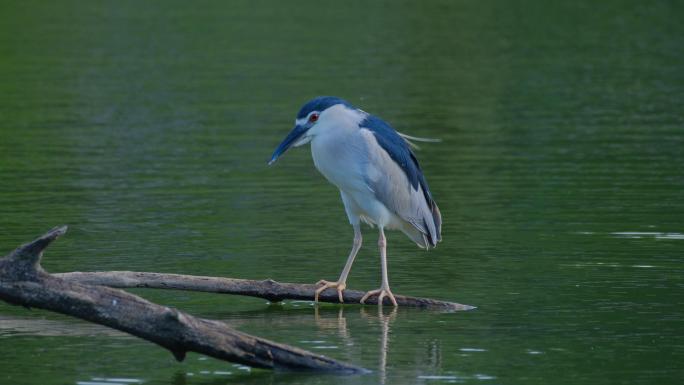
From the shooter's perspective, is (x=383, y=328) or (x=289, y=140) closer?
(x=383, y=328)

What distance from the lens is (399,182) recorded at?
39.9ft

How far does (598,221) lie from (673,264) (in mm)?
2147

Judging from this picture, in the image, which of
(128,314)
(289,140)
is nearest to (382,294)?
(289,140)

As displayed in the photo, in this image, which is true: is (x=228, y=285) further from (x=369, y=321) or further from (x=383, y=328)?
(x=383, y=328)

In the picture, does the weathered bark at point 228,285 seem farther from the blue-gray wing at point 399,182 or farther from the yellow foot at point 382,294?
the blue-gray wing at point 399,182

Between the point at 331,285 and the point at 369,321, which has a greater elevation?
the point at 331,285

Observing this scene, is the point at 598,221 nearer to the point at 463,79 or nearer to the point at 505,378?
the point at 505,378

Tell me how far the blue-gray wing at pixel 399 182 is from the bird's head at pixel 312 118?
1.11ft

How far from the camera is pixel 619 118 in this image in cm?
2323

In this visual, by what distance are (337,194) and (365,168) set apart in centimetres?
566

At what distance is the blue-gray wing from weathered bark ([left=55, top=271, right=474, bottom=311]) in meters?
0.78

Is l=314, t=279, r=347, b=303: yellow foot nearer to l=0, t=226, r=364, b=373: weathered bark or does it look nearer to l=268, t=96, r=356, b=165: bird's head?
l=268, t=96, r=356, b=165: bird's head

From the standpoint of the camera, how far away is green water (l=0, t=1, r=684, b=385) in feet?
34.4

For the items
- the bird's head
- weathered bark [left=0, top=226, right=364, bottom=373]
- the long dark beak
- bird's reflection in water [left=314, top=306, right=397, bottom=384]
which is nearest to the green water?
bird's reflection in water [left=314, top=306, right=397, bottom=384]
